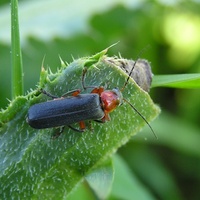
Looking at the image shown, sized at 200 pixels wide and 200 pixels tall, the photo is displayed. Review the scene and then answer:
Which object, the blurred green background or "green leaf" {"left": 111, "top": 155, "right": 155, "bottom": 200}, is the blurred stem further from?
the blurred green background

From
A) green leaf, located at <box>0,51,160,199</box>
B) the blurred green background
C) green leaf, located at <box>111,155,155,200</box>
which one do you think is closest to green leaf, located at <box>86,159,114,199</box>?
green leaf, located at <box>0,51,160,199</box>

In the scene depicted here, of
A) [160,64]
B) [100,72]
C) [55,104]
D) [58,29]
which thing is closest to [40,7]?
[58,29]

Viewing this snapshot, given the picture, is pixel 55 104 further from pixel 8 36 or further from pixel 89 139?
pixel 8 36

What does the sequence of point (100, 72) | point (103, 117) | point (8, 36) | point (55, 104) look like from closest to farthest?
→ point (100, 72)
point (103, 117)
point (55, 104)
point (8, 36)

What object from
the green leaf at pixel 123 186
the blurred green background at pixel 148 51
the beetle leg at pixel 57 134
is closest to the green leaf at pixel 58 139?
the beetle leg at pixel 57 134

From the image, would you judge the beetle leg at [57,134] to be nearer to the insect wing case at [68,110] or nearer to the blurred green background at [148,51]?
the insect wing case at [68,110]
